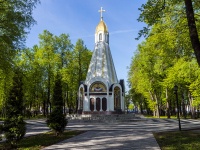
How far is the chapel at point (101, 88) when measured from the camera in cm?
3450

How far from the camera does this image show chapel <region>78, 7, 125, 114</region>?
1358 inches

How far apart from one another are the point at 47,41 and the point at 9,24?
2978 cm

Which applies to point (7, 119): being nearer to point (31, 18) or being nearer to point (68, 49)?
point (31, 18)

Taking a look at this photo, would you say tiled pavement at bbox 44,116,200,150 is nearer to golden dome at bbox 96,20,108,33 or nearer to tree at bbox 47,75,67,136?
tree at bbox 47,75,67,136

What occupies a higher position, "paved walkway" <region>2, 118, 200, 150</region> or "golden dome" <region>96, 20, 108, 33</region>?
"golden dome" <region>96, 20, 108, 33</region>

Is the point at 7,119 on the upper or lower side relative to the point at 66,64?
lower

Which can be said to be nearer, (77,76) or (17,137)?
(17,137)

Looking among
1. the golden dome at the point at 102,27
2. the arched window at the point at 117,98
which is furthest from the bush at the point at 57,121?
the golden dome at the point at 102,27

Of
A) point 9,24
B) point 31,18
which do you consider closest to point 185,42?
point 31,18

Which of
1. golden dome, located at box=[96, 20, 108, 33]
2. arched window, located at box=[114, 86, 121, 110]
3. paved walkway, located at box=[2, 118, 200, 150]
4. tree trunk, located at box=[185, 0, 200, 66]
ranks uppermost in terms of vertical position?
golden dome, located at box=[96, 20, 108, 33]

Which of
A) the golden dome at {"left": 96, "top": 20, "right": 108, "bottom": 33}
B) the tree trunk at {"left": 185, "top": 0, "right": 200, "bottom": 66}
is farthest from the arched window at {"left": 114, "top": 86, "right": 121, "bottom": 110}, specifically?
the tree trunk at {"left": 185, "top": 0, "right": 200, "bottom": 66}

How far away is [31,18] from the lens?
1411cm

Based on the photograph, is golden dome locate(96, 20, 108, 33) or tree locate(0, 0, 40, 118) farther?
golden dome locate(96, 20, 108, 33)

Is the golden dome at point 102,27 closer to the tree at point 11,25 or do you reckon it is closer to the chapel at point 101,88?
the chapel at point 101,88
